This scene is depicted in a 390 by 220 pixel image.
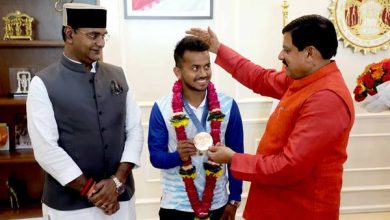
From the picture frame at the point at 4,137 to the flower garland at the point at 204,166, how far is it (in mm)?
1704

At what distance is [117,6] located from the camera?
3.10 m

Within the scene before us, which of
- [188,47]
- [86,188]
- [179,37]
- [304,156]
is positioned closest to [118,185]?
[86,188]

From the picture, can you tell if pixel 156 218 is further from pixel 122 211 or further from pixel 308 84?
pixel 308 84

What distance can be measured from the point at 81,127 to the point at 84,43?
388 millimetres

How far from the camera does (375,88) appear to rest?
6.17ft

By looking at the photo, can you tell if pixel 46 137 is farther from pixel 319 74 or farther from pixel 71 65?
pixel 319 74

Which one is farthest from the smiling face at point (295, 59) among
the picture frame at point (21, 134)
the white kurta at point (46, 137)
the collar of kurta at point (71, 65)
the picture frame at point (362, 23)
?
the picture frame at point (21, 134)

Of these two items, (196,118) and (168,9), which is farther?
(168,9)

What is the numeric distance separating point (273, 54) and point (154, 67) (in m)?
1.06

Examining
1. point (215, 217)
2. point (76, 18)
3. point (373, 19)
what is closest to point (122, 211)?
point (215, 217)

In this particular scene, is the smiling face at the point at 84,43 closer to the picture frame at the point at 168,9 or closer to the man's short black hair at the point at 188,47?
the man's short black hair at the point at 188,47

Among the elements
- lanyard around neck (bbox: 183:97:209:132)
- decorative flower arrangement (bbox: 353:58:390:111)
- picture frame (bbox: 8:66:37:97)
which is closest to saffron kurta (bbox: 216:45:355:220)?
lanyard around neck (bbox: 183:97:209:132)

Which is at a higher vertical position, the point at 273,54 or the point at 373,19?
the point at 373,19

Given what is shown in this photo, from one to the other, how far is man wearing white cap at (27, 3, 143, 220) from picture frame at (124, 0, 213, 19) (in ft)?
4.37
